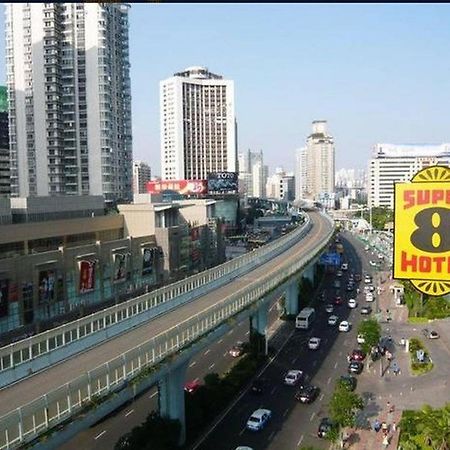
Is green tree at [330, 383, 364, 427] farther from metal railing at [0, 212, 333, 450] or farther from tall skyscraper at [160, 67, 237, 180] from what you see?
tall skyscraper at [160, 67, 237, 180]

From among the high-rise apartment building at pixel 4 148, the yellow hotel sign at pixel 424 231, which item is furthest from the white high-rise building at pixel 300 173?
the yellow hotel sign at pixel 424 231

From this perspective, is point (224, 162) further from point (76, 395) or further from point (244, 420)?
point (76, 395)

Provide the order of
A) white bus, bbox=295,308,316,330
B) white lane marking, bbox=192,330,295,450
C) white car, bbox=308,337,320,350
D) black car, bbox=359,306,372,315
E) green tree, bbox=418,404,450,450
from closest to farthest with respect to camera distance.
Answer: green tree, bbox=418,404,450,450, white lane marking, bbox=192,330,295,450, white car, bbox=308,337,320,350, white bus, bbox=295,308,316,330, black car, bbox=359,306,372,315

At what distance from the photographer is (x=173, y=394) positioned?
1856 centimetres

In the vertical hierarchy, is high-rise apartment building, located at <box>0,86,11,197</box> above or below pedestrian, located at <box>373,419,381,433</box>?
above

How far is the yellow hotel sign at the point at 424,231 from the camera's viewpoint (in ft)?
22.9

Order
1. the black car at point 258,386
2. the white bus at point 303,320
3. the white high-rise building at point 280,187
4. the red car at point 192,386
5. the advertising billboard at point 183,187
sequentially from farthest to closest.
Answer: the white high-rise building at point 280,187 → the advertising billboard at point 183,187 → the white bus at point 303,320 → the black car at point 258,386 → the red car at point 192,386

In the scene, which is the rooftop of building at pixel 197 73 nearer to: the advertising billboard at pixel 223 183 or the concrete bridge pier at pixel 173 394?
the advertising billboard at pixel 223 183

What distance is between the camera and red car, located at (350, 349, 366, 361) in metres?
28.2

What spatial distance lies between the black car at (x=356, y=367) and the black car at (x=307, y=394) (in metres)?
3.19

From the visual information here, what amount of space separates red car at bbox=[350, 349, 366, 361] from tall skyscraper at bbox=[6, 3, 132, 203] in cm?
3524

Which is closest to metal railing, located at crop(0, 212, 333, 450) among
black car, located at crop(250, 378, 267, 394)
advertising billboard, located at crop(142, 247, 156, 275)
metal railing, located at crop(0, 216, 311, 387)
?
metal railing, located at crop(0, 216, 311, 387)

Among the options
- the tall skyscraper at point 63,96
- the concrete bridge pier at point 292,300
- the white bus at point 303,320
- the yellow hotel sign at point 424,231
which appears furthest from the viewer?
the tall skyscraper at point 63,96

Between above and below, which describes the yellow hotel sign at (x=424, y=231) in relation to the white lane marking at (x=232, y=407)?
above
